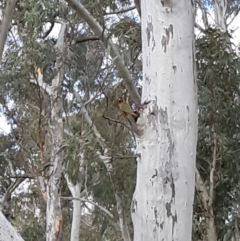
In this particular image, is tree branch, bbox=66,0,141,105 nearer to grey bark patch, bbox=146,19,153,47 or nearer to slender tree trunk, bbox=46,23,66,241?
grey bark patch, bbox=146,19,153,47

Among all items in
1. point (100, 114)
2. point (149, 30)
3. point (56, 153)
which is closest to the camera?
point (149, 30)

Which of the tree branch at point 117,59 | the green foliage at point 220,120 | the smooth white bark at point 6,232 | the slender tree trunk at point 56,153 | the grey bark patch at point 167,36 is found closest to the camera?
the smooth white bark at point 6,232

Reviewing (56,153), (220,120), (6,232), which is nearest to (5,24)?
(6,232)

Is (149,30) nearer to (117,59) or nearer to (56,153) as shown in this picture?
(117,59)

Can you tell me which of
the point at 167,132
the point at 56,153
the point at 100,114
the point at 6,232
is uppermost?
the point at 100,114

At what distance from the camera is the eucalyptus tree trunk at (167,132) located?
1569 mm

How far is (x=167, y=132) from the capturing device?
5.31 ft

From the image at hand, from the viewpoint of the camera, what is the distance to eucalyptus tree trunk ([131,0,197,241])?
157 centimetres

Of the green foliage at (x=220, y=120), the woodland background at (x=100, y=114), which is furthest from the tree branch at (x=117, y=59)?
the green foliage at (x=220, y=120)

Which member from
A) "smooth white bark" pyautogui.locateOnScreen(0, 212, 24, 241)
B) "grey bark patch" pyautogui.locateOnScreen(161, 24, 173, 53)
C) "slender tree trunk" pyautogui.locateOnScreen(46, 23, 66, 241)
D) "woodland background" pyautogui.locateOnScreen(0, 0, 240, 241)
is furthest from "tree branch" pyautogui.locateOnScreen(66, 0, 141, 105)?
"slender tree trunk" pyautogui.locateOnScreen(46, 23, 66, 241)

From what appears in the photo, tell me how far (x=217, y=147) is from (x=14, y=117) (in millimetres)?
3929

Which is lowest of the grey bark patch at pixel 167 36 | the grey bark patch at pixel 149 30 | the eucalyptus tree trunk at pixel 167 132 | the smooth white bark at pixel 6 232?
the smooth white bark at pixel 6 232

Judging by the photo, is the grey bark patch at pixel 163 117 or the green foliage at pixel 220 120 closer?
the grey bark patch at pixel 163 117

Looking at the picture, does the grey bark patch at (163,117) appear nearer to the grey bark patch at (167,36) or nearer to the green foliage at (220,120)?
the grey bark patch at (167,36)
